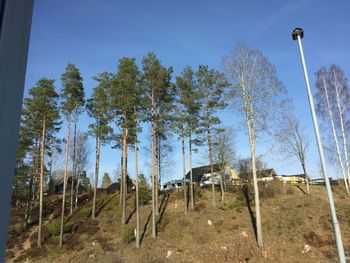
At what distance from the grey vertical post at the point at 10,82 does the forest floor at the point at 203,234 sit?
46.4ft

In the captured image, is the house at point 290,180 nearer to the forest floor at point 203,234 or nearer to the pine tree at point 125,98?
the forest floor at point 203,234

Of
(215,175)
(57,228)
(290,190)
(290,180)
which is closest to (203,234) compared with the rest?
(57,228)

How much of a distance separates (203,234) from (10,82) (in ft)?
64.2

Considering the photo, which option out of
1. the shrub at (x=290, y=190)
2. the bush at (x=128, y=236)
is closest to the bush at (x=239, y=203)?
the shrub at (x=290, y=190)

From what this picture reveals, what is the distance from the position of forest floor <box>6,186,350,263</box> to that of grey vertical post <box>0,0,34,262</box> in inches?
557

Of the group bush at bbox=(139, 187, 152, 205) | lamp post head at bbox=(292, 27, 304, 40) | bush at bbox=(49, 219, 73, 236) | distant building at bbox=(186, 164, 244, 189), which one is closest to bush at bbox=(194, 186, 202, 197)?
distant building at bbox=(186, 164, 244, 189)

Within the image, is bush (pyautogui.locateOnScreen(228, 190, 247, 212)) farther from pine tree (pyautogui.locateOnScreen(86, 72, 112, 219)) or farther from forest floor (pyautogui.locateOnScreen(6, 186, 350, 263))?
pine tree (pyautogui.locateOnScreen(86, 72, 112, 219))

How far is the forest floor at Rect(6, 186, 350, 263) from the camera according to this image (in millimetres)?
16344

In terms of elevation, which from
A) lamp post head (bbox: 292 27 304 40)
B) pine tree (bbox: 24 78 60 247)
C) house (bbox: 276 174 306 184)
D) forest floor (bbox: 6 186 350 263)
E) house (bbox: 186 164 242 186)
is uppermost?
pine tree (bbox: 24 78 60 247)

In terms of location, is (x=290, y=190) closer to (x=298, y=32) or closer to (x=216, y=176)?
(x=216, y=176)

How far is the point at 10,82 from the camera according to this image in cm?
120

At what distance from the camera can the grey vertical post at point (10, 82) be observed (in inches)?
44.1

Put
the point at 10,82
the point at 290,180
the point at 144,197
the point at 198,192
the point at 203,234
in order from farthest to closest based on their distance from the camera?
the point at 290,180 → the point at 198,192 → the point at 144,197 → the point at 203,234 → the point at 10,82

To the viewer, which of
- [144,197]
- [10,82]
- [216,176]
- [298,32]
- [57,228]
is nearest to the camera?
[10,82]
